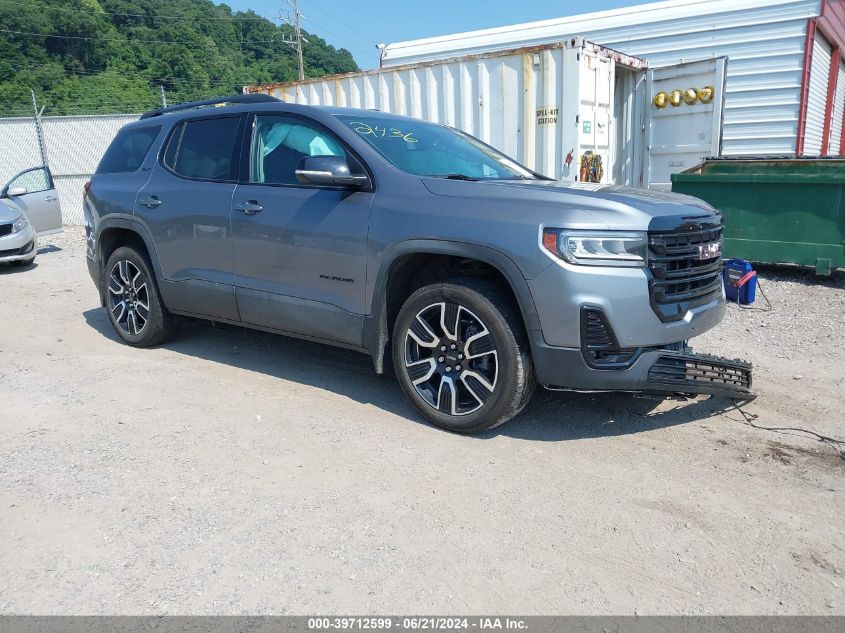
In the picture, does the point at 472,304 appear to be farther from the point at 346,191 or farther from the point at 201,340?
the point at 201,340

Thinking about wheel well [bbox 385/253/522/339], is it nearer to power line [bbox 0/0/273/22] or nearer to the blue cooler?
the blue cooler

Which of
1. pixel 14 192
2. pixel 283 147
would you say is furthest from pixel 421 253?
pixel 14 192

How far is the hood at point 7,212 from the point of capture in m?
10.2

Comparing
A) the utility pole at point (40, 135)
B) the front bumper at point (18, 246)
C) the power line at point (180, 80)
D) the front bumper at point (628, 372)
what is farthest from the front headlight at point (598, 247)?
the power line at point (180, 80)

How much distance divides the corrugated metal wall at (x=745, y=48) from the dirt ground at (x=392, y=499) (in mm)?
7153

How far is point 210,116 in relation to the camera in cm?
532

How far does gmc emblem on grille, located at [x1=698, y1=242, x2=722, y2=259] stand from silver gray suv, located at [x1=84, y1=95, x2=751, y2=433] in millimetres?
34

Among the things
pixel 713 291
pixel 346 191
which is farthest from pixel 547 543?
pixel 346 191

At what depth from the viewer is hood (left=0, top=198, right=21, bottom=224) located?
10172 mm

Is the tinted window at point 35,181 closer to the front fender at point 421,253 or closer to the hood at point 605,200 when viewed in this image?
the front fender at point 421,253

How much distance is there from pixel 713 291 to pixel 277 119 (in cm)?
309

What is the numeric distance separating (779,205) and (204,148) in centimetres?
645

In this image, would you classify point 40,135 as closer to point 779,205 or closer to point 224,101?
point 224,101

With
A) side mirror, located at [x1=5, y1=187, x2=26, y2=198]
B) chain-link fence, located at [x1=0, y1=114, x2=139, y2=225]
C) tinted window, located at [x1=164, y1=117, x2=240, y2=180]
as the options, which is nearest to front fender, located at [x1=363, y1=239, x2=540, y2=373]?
tinted window, located at [x1=164, y1=117, x2=240, y2=180]
